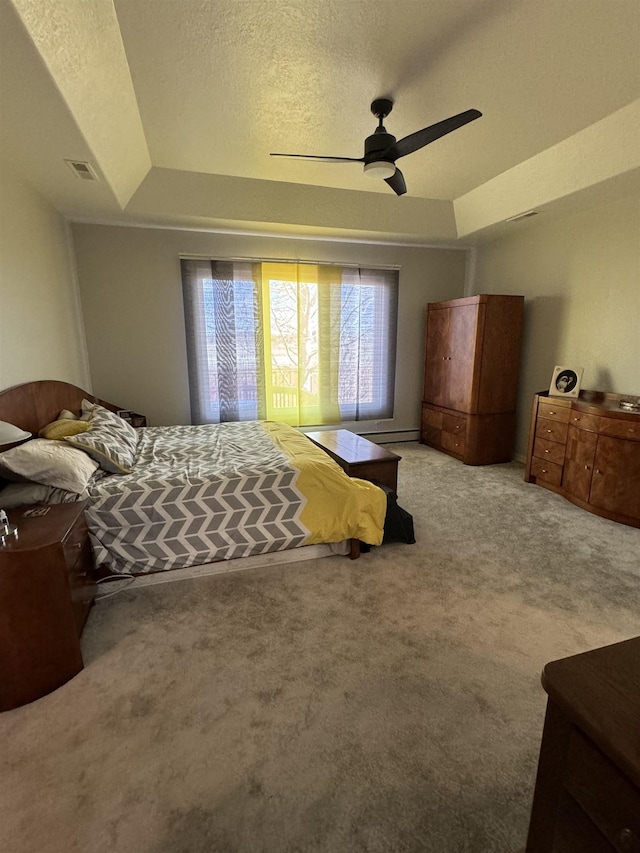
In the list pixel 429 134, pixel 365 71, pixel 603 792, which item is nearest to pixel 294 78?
pixel 365 71

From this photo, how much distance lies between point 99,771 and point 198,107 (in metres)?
3.31

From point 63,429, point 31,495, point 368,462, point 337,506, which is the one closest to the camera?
point 31,495

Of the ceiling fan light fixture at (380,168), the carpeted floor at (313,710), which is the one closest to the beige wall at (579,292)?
the carpeted floor at (313,710)

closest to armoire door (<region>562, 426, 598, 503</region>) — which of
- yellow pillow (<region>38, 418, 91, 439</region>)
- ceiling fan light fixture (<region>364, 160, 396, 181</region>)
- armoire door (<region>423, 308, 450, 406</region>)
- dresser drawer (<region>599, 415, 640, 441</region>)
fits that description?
dresser drawer (<region>599, 415, 640, 441</region>)

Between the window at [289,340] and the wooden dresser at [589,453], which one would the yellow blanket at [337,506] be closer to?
the wooden dresser at [589,453]

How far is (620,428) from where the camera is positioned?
2.97 metres

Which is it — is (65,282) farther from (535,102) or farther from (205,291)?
(535,102)

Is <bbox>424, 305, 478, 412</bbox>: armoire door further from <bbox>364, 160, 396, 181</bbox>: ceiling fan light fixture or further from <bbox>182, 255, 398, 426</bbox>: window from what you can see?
<bbox>364, 160, 396, 181</bbox>: ceiling fan light fixture

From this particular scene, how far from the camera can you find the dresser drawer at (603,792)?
1.98 feet

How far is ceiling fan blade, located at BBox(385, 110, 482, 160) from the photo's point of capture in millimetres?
1972

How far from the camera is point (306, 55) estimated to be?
203 cm

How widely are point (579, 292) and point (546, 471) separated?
1738 mm

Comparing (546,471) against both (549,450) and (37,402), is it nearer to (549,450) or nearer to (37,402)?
(549,450)

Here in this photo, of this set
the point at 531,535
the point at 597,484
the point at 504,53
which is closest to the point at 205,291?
the point at 504,53
